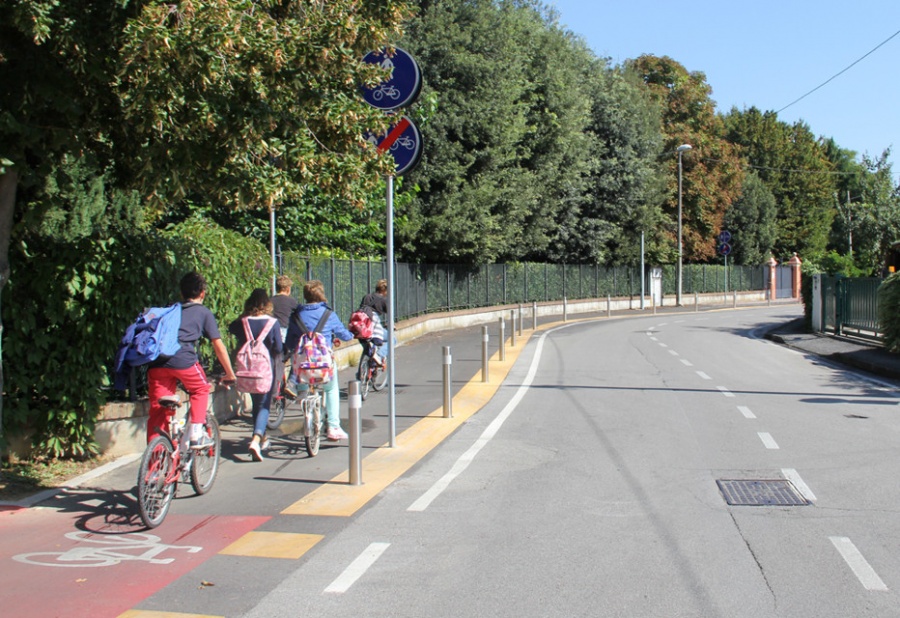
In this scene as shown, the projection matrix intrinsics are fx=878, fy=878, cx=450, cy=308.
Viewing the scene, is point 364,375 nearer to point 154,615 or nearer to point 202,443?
point 202,443

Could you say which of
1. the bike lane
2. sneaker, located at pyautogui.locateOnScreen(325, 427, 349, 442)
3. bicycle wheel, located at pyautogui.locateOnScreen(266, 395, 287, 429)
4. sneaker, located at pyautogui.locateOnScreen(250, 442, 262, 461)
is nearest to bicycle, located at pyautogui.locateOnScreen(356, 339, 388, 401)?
bicycle wheel, located at pyautogui.locateOnScreen(266, 395, 287, 429)

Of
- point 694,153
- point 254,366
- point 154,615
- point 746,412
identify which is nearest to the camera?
point 154,615

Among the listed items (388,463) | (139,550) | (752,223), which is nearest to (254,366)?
(388,463)

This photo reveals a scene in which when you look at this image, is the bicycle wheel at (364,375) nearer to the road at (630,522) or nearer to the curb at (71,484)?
the road at (630,522)

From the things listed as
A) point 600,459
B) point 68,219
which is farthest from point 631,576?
point 68,219

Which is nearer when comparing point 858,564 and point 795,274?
point 858,564

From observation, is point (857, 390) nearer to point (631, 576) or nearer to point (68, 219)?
point (631, 576)

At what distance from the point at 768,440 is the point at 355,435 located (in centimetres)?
481

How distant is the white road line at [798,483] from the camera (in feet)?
23.6

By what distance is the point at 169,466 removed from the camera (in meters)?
6.67

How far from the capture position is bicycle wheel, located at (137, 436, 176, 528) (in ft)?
20.5

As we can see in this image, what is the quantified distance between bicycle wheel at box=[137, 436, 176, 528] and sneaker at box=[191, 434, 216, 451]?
1.24ft

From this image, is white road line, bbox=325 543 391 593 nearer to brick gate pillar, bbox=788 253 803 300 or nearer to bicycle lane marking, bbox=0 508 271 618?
bicycle lane marking, bbox=0 508 271 618

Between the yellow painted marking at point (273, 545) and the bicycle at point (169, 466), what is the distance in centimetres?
74
